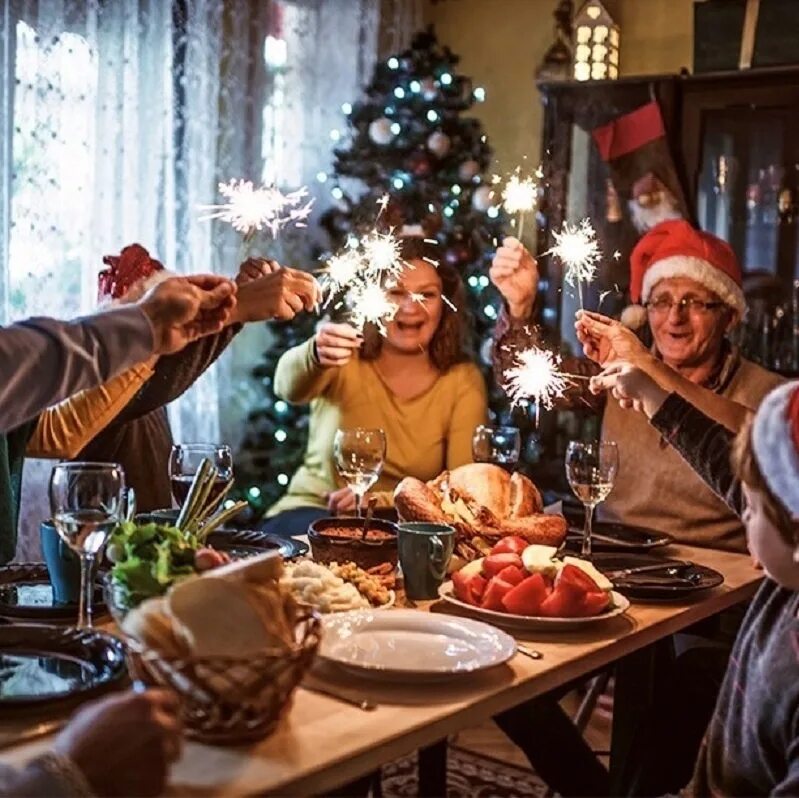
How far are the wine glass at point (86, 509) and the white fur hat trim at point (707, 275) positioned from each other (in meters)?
1.84

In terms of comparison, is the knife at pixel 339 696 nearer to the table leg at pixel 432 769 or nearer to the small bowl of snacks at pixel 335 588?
the small bowl of snacks at pixel 335 588

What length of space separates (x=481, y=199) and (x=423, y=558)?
2668 millimetres

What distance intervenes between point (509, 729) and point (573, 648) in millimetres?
213

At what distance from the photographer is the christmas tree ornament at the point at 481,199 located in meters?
4.26

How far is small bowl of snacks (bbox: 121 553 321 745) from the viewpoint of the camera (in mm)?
Result: 1170

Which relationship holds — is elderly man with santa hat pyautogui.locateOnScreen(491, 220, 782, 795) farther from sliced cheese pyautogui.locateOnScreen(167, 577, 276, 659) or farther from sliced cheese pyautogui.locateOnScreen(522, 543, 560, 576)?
sliced cheese pyautogui.locateOnScreen(167, 577, 276, 659)

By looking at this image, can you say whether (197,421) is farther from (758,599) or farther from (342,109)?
(758,599)

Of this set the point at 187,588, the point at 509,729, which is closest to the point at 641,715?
the point at 509,729

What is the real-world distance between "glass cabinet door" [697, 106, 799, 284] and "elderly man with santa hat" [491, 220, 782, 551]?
0.96 metres

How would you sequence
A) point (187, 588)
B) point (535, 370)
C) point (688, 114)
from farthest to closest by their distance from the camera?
1. point (688, 114)
2. point (535, 370)
3. point (187, 588)

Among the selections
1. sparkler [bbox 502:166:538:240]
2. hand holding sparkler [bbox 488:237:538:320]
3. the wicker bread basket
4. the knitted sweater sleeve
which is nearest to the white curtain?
sparkler [bbox 502:166:538:240]

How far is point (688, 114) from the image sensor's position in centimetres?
398

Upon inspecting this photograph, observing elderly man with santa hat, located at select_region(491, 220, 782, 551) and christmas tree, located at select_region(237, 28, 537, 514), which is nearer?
elderly man with santa hat, located at select_region(491, 220, 782, 551)

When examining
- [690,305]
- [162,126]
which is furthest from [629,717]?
[162,126]
